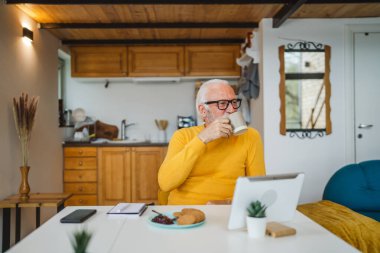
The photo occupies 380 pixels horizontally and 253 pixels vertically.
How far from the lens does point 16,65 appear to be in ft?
10.5

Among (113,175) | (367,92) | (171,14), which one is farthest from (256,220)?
(113,175)

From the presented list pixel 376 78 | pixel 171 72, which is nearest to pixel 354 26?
pixel 376 78

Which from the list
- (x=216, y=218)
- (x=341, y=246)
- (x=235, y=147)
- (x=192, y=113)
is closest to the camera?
(x=341, y=246)

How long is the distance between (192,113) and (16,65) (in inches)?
105

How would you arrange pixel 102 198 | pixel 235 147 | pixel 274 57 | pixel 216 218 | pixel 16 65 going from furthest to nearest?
pixel 102 198, pixel 274 57, pixel 16 65, pixel 235 147, pixel 216 218

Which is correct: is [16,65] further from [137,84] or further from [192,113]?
[192,113]

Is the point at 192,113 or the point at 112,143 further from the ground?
the point at 192,113

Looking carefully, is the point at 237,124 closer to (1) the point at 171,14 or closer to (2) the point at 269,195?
(2) the point at 269,195

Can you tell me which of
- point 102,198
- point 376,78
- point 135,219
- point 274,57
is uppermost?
point 274,57

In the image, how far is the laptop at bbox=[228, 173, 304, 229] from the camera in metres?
1.09

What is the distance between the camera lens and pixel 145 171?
470 centimetres

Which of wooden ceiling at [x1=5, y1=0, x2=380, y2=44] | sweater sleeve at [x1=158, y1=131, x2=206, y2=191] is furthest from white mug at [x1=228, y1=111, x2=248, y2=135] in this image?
wooden ceiling at [x1=5, y1=0, x2=380, y2=44]

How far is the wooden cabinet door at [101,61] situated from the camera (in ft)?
15.8

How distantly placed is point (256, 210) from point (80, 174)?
391 cm
